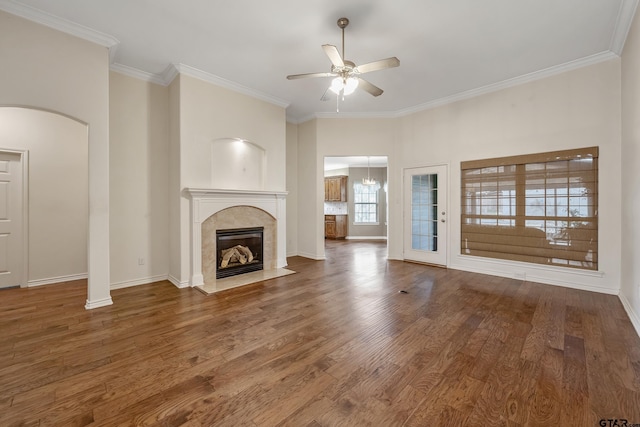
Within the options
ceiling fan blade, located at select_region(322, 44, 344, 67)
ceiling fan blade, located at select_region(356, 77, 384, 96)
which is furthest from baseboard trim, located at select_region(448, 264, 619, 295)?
ceiling fan blade, located at select_region(322, 44, 344, 67)

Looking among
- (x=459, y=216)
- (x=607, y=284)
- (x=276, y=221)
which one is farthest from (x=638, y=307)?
(x=276, y=221)

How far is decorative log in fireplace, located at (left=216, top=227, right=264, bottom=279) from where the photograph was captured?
439 cm

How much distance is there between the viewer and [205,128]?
4.18 m

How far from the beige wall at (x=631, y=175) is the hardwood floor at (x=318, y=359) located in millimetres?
299

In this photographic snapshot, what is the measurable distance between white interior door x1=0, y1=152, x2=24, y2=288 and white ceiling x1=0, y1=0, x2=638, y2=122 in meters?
2.09

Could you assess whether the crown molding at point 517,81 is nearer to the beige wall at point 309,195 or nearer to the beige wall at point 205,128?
the beige wall at point 309,195

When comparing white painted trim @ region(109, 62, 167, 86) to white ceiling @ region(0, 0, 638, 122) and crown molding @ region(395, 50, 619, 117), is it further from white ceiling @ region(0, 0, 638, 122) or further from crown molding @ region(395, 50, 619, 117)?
crown molding @ region(395, 50, 619, 117)

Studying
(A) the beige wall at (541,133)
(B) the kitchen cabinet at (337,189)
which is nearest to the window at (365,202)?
(B) the kitchen cabinet at (337,189)

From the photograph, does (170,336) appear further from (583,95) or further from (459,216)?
(583,95)

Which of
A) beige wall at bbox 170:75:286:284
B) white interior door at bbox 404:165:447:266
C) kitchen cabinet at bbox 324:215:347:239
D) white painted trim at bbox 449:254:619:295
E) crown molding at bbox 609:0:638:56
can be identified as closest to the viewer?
crown molding at bbox 609:0:638:56

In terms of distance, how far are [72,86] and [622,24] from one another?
6.10 m

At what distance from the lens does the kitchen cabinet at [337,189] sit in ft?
32.9

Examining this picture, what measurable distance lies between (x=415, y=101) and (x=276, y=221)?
355 cm

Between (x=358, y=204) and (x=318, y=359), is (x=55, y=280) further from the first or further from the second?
(x=358, y=204)
